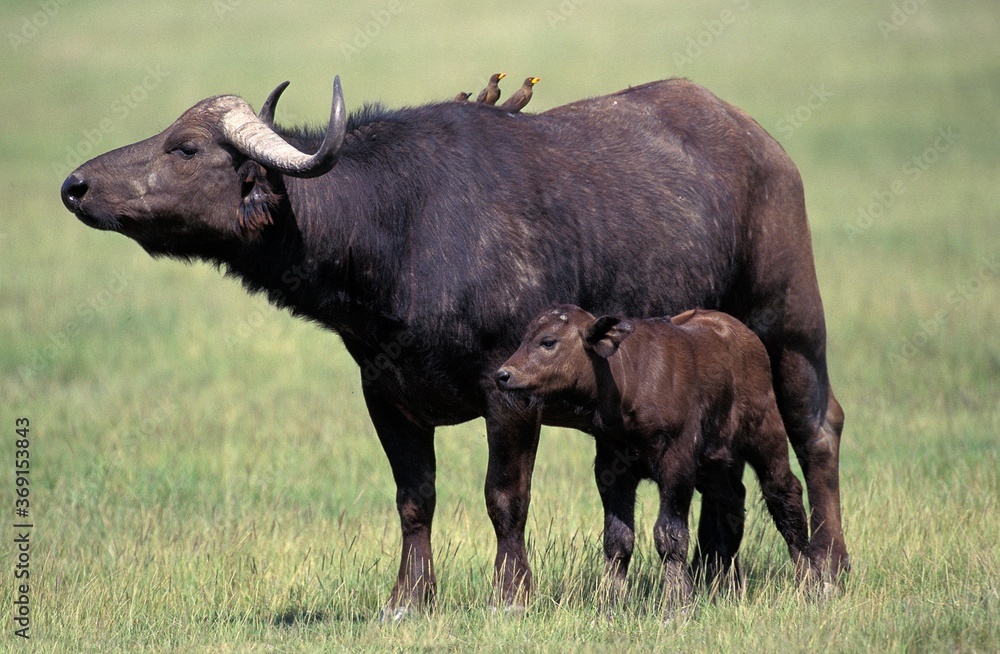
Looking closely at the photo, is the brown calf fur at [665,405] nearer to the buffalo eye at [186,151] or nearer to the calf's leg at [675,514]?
the calf's leg at [675,514]

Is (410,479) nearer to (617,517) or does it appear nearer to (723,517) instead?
(617,517)

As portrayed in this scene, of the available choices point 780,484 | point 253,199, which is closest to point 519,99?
point 253,199

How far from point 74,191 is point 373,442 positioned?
237 inches

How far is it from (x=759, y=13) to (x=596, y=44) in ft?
24.1

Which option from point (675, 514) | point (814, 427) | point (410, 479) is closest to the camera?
point (675, 514)

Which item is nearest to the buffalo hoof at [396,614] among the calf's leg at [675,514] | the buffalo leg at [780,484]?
the calf's leg at [675,514]

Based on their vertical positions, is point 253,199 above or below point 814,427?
above

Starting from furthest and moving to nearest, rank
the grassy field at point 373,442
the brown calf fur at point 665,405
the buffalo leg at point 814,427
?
1. the buffalo leg at point 814,427
2. the grassy field at point 373,442
3. the brown calf fur at point 665,405

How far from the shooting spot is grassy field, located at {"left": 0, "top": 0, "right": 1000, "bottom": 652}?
725 centimetres

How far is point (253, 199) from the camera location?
7.18 metres

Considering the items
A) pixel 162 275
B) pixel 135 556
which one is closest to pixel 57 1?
pixel 162 275

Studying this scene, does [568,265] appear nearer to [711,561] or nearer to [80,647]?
[711,561]

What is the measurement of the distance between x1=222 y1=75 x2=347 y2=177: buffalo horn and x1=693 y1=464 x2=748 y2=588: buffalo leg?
9.55 feet

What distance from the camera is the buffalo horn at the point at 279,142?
6605 millimetres
